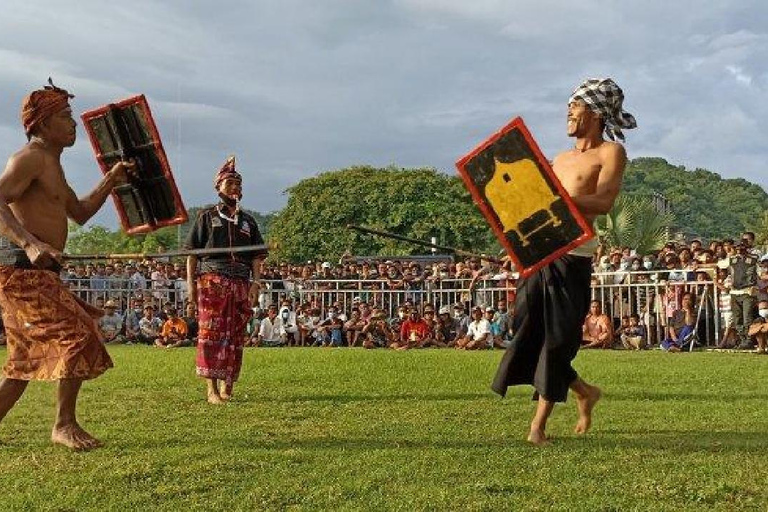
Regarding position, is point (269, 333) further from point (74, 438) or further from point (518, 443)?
point (518, 443)

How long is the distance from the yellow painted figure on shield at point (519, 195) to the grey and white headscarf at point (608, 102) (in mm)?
795

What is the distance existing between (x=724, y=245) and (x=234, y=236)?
11.7 metres

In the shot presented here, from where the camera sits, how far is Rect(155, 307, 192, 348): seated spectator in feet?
65.6

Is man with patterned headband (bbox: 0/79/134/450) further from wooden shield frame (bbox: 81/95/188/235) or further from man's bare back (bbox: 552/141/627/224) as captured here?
man's bare back (bbox: 552/141/627/224)

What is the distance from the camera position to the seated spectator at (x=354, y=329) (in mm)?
20498

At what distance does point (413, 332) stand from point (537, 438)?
13.5m

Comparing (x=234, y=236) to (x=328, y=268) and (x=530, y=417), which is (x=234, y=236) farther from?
(x=328, y=268)

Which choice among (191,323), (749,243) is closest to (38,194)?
(749,243)

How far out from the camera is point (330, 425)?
6.65 metres

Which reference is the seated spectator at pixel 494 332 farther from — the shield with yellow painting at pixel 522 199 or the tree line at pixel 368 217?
the tree line at pixel 368 217

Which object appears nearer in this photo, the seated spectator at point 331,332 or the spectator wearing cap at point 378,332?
the spectator wearing cap at point 378,332

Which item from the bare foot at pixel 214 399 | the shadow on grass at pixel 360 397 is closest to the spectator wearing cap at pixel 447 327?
the shadow on grass at pixel 360 397

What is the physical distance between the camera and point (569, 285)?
19.6 feet

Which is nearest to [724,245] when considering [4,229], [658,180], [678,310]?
[678,310]
